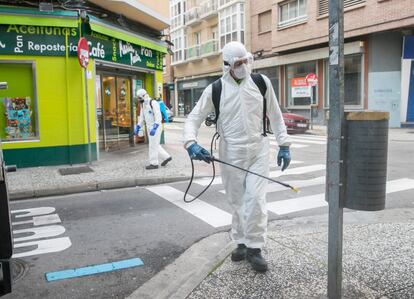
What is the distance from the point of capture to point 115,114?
13891 millimetres

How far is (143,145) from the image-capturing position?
14703mm

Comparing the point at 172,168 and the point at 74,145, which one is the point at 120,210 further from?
the point at 74,145

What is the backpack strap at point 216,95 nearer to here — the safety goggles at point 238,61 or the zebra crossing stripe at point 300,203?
the safety goggles at point 238,61

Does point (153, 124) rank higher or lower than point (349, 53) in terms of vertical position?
lower

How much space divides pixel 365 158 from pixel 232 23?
31.7m

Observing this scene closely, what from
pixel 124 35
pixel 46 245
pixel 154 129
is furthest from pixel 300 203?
pixel 124 35

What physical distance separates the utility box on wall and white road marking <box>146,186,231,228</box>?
2760mm

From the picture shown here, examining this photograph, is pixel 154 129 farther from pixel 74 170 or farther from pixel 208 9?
pixel 208 9

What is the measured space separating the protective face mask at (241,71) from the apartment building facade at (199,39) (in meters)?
29.4

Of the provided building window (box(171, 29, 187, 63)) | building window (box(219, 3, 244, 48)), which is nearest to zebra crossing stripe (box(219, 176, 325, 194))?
building window (box(219, 3, 244, 48))

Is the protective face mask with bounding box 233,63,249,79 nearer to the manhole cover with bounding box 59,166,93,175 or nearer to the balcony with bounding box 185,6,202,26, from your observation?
the manhole cover with bounding box 59,166,93,175

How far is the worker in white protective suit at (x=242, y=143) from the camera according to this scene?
13.3 ft

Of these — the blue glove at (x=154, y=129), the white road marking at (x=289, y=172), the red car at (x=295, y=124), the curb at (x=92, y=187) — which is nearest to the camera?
the curb at (x=92, y=187)

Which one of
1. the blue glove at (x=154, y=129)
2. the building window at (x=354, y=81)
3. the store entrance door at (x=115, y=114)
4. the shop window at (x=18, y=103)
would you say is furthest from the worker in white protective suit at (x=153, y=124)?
the building window at (x=354, y=81)
